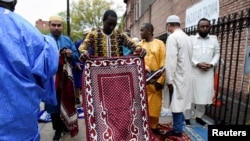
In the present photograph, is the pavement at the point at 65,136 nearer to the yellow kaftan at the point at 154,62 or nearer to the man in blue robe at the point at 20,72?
the yellow kaftan at the point at 154,62

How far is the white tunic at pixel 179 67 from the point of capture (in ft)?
15.0

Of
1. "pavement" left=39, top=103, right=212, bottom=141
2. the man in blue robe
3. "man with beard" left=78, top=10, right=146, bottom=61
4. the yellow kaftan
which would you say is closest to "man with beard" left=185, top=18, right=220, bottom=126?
"pavement" left=39, top=103, right=212, bottom=141

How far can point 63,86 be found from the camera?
4754mm

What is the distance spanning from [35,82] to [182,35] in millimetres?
2882

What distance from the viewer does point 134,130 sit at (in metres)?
3.80

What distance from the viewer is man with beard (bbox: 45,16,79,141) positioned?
15.5 feet

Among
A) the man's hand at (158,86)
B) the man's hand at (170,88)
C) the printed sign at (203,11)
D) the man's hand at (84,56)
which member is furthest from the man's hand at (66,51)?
the printed sign at (203,11)

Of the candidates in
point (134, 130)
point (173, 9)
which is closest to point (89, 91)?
point (134, 130)

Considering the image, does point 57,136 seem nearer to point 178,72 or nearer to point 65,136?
point 65,136

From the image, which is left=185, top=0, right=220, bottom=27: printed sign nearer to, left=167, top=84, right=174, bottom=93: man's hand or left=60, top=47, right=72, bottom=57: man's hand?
left=167, top=84, right=174, bottom=93: man's hand

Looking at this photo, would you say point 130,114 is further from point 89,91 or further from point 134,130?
point 89,91

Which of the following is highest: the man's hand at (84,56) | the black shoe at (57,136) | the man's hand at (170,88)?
the man's hand at (84,56)

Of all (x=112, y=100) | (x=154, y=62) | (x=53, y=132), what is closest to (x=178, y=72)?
(x=154, y=62)

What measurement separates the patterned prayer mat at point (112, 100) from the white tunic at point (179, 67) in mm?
926
